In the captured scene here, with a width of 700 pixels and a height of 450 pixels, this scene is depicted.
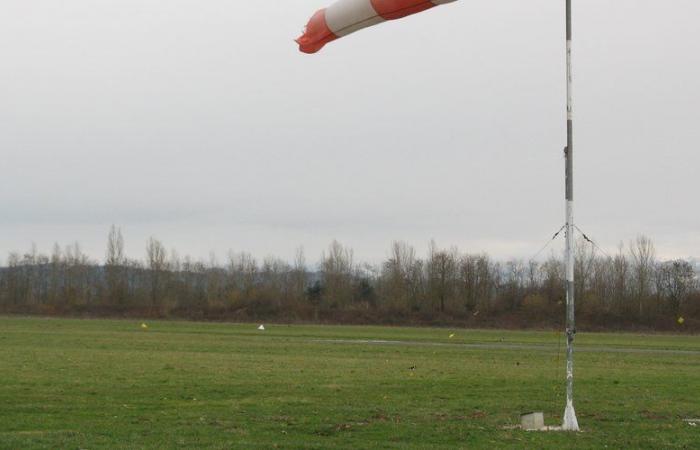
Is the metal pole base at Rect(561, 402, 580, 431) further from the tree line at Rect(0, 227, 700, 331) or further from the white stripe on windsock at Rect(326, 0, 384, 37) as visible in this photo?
the tree line at Rect(0, 227, 700, 331)

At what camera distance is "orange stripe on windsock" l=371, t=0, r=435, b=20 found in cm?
848

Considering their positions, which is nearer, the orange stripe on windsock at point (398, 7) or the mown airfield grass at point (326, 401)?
the orange stripe on windsock at point (398, 7)

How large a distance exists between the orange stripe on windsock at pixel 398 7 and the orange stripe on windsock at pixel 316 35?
2.87 ft

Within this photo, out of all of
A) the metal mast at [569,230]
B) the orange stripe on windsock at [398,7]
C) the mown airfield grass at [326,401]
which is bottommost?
the mown airfield grass at [326,401]

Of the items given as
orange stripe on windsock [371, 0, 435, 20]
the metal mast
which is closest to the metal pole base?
the metal mast

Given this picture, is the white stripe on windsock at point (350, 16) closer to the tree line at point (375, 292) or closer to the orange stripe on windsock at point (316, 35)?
the orange stripe on windsock at point (316, 35)

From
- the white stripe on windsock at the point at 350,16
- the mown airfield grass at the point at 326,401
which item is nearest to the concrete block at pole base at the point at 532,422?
the mown airfield grass at the point at 326,401

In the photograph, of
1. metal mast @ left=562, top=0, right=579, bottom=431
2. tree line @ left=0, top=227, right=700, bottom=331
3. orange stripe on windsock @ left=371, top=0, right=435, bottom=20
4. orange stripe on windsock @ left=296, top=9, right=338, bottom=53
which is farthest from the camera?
tree line @ left=0, top=227, right=700, bottom=331

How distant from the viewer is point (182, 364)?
27.5 m

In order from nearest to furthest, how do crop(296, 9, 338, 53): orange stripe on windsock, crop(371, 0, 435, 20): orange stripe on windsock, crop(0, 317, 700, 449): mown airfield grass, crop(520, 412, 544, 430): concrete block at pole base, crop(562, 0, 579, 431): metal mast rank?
crop(371, 0, 435, 20): orange stripe on windsock → crop(296, 9, 338, 53): orange stripe on windsock → crop(0, 317, 700, 449): mown airfield grass → crop(562, 0, 579, 431): metal mast → crop(520, 412, 544, 430): concrete block at pole base

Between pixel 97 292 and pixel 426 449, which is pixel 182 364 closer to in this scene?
pixel 426 449

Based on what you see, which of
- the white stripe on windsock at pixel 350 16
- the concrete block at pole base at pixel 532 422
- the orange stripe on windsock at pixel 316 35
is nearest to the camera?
the white stripe on windsock at pixel 350 16

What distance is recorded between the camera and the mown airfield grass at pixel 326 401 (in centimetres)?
1237

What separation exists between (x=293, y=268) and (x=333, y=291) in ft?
72.3
